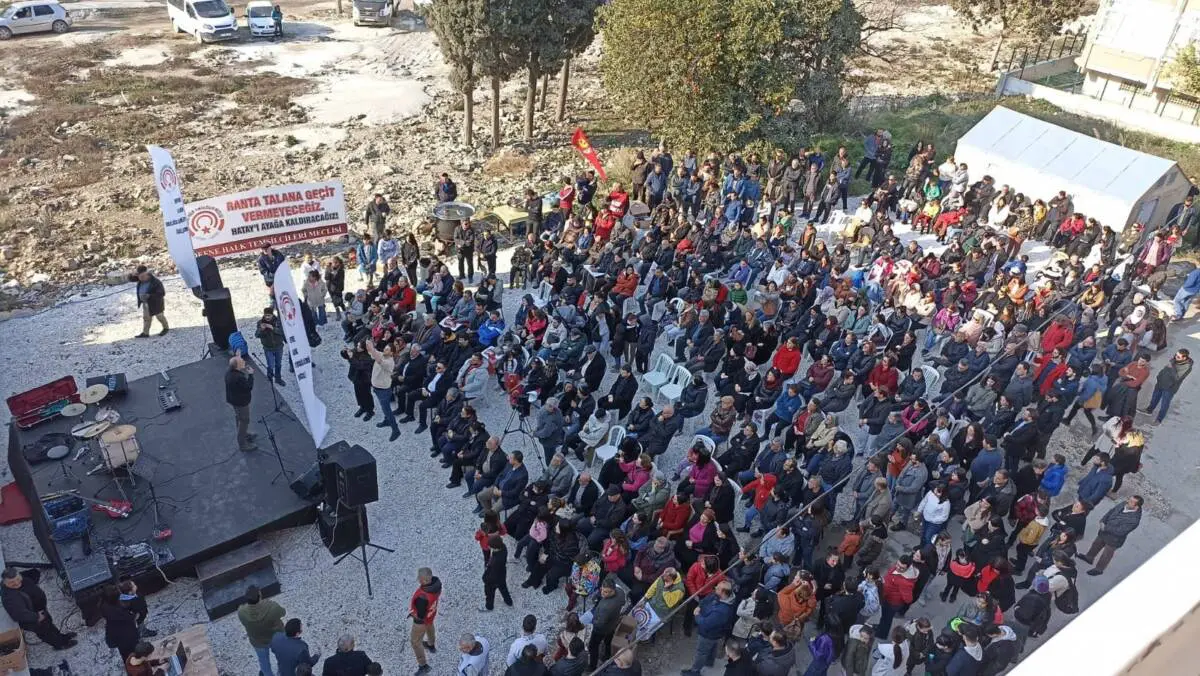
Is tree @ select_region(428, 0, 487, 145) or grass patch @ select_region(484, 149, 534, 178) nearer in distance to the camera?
tree @ select_region(428, 0, 487, 145)

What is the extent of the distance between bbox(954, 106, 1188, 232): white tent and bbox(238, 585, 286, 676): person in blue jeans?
17.9m

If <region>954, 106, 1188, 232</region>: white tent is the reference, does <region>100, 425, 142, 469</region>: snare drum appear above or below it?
below

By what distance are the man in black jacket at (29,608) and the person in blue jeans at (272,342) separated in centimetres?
509

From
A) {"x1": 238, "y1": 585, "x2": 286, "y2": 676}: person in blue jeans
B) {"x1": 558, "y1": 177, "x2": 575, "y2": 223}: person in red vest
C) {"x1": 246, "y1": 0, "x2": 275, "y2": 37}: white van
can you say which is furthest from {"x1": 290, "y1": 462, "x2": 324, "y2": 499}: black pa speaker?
{"x1": 246, "y1": 0, "x2": 275, "y2": 37}: white van

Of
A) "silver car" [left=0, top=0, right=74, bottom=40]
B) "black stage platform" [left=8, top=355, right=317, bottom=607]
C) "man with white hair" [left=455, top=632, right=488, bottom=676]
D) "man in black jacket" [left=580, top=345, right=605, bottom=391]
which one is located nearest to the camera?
A: "man with white hair" [left=455, top=632, right=488, bottom=676]

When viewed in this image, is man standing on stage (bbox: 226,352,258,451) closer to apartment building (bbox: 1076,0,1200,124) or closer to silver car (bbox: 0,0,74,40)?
apartment building (bbox: 1076,0,1200,124)

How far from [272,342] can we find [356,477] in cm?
471

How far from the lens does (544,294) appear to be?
15.8 metres

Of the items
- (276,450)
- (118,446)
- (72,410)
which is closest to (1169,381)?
(276,450)

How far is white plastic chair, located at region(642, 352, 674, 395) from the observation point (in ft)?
45.3

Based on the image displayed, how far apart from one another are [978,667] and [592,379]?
6.63 m

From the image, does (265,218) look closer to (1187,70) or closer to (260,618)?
(260,618)

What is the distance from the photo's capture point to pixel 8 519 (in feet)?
37.7

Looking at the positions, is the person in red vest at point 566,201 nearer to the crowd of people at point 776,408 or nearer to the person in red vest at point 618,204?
the crowd of people at point 776,408
